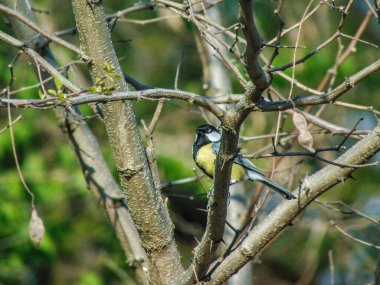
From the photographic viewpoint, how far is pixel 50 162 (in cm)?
664

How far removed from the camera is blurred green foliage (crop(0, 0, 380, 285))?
18.6ft

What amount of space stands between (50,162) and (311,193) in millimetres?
4899

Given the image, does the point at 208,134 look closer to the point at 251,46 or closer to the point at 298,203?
the point at 298,203

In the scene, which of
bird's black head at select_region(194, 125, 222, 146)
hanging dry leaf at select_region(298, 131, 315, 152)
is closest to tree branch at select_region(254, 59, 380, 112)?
hanging dry leaf at select_region(298, 131, 315, 152)

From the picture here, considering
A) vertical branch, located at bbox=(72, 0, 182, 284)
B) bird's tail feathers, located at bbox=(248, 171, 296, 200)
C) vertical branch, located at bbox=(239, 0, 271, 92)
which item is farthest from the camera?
bird's tail feathers, located at bbox=(248, 171, 296, 200)

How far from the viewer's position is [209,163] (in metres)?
3.68

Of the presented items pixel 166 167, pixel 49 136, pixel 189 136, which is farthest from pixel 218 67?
pixel 49 136

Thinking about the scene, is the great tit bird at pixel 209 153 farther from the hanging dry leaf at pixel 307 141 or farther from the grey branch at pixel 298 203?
the hanging dry leaf at pixel 307 141

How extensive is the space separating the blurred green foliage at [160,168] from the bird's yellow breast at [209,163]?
1356 millimetres

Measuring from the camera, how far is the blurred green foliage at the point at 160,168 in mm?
5660

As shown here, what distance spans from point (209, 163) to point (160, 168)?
218 cm

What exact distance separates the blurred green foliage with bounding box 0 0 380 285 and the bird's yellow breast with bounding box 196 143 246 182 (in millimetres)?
1356

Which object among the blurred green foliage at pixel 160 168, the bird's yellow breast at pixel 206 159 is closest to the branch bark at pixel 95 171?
the bird's yellow breast at pixel 206 159

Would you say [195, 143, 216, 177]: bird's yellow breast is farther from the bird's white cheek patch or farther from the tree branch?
the tree branch
